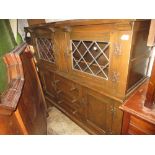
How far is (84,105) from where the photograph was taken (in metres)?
1.63

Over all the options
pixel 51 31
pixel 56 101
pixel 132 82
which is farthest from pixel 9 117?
pixel 56 101

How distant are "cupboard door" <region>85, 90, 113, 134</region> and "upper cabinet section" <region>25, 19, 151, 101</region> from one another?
0.12 m

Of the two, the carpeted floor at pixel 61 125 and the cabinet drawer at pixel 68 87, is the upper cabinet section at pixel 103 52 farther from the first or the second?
the carpeted floor at pixel 61 125

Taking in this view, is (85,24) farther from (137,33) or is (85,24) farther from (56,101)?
(56,101)

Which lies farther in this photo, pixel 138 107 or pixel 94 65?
pixel 94 65

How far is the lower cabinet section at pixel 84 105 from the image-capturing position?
134 centimetres

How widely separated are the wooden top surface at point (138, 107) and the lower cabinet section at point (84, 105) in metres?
0.15

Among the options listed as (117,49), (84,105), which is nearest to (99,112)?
(84,105)

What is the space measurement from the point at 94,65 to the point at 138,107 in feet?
2.24

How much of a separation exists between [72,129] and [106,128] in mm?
625

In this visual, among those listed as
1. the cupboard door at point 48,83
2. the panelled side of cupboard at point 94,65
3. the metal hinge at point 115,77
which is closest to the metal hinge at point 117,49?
the panelled side of cupboard at point 94,65

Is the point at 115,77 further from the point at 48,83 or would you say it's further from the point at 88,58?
the point at 48,83

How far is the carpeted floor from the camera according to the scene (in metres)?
1.87
